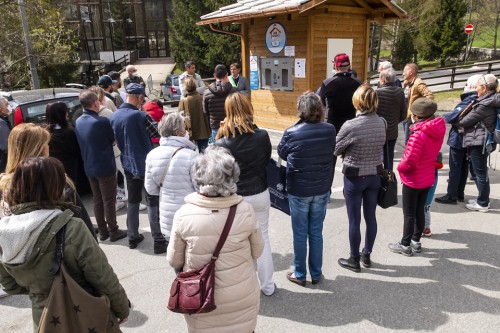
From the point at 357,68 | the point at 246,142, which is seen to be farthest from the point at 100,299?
the point at 357,68

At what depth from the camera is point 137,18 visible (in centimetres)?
4297

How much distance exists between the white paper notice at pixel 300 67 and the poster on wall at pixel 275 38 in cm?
61

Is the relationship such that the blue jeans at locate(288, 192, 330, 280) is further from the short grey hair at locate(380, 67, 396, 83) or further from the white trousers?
the short grey hair at locate(380, 67, 396, 83)

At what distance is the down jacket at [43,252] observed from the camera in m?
1.97

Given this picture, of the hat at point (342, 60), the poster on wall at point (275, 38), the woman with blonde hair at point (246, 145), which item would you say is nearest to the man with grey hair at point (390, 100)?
A: the hat at point (342, 60)

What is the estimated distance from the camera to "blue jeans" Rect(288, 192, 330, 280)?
3.66m

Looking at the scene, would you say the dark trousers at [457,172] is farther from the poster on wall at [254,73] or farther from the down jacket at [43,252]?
the poster on wall at [254,73]

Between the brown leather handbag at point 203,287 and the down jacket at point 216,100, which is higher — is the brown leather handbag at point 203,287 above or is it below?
below

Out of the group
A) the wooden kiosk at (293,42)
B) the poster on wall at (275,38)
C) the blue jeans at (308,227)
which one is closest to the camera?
the blue jeans at (308,227)

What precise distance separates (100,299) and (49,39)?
1772 centimetres

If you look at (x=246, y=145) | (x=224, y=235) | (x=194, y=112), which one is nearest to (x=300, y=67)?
(x=194, y=112)

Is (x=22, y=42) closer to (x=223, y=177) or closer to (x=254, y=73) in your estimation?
(x=254, y=73)

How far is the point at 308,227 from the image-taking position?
376cm

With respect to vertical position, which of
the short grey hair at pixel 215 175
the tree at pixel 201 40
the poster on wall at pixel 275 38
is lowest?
the short grey hair at pixel 215 175
